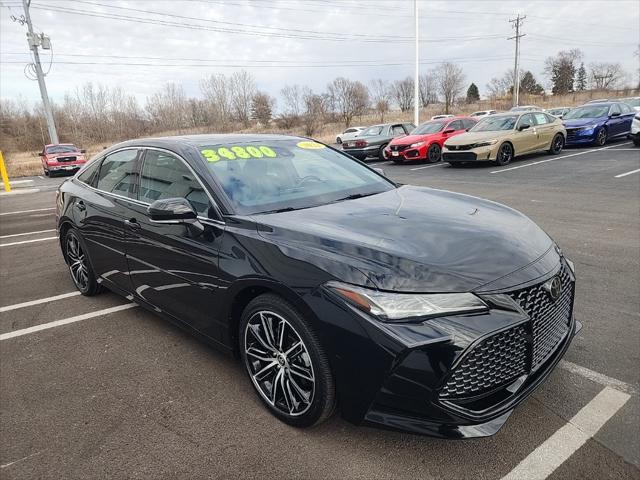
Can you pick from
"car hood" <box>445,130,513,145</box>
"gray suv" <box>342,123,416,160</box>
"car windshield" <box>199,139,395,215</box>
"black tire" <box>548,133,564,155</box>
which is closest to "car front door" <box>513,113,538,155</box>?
"car hood" <box>445,130,513,145</box>


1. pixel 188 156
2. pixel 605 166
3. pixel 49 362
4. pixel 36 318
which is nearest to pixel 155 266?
pixel 188 156

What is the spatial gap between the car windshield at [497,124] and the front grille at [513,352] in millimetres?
13201

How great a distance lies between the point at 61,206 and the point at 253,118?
53.7m

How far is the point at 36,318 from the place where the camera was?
4.17 m

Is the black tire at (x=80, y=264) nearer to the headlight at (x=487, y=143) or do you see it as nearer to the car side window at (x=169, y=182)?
the car side window at (x=169, y=182)

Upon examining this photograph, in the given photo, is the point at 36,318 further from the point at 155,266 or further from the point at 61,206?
the point at 155,266

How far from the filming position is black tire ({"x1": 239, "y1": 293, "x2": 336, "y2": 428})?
2160 mm

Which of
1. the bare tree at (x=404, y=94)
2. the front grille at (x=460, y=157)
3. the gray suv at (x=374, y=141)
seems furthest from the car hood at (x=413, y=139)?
the bare tree at (x=404, y=94)

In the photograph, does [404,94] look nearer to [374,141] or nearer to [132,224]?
[374,141]

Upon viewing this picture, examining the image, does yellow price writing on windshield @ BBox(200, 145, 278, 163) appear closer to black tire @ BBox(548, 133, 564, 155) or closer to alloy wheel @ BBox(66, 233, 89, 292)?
alloy wheel @ BBox(66, 233, 89, 292)

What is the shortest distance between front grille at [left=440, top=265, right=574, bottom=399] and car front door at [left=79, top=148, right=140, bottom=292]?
277 cm

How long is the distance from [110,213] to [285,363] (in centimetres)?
227

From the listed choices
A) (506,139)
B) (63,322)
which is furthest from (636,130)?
(63,322)

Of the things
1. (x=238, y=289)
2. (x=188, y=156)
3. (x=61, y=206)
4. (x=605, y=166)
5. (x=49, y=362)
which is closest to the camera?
(x=238, y=289)
